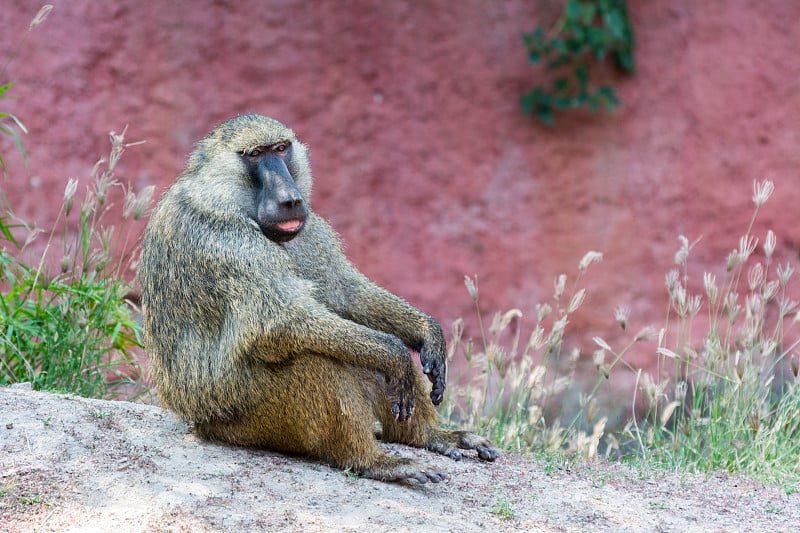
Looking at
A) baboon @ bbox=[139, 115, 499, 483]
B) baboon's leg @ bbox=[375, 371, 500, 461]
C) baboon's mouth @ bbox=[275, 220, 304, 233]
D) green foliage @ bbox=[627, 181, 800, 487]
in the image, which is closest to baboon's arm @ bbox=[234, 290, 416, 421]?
baboon @ bbox=[139, 115, 499, 483]

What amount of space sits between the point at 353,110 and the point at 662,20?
8.57 feet

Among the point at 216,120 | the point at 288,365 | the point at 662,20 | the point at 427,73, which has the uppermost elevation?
the point at 662,20

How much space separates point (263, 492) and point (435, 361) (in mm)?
1062

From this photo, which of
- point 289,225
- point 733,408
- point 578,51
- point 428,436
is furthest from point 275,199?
point 578,51

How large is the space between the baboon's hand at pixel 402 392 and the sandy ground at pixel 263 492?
12.3 inches

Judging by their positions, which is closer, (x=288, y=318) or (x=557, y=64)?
(x=288, y=318)

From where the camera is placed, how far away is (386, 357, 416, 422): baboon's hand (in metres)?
4.18

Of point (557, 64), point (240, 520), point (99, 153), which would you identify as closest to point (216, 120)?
point (99, 153)

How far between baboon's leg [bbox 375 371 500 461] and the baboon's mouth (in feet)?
3.25

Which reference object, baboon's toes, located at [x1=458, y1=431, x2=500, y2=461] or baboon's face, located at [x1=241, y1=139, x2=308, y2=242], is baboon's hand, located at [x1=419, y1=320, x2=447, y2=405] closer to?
baboon's toes, located at [x1=458, y1=431, x2=500, y2=461]

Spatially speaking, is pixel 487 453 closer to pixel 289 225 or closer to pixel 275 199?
pixel 289 225

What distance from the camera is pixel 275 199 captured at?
411 centimetres

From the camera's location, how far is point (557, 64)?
8.17 m

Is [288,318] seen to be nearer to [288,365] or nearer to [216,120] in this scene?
[288,365]
